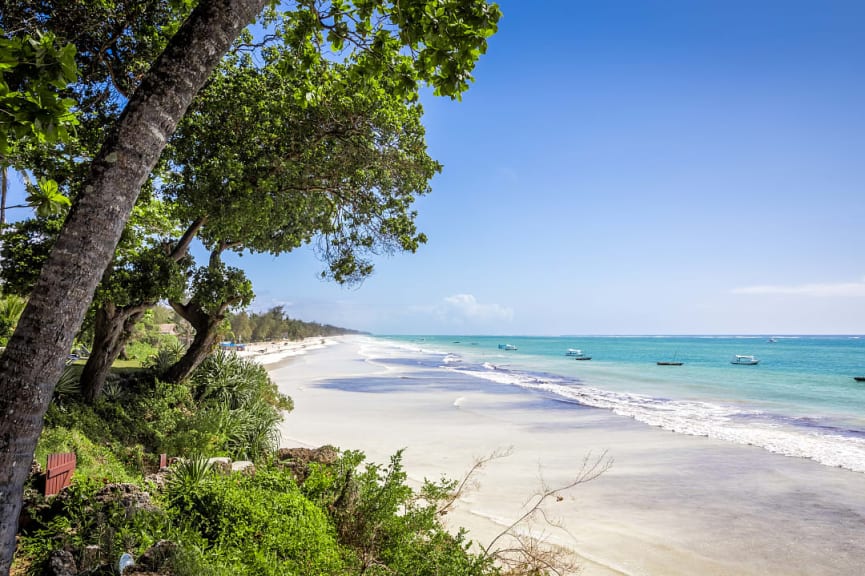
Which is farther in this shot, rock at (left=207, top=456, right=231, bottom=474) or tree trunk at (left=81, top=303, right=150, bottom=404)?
tree trunk at (left=81, top=303, right=150, bottom=404)

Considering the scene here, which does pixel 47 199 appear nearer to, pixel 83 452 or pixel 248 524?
pixel 248 524

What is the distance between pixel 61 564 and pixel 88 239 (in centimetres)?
261

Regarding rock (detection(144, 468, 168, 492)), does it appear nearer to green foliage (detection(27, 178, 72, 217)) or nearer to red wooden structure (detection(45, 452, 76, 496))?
red wooden structure (detection(45, 452, 76, 496))

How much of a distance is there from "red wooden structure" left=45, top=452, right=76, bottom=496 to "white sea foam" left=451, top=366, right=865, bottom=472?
15678mm

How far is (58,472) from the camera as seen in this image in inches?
183

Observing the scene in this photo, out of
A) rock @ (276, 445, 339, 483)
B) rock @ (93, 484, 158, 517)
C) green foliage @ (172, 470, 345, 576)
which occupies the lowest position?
rock @ (276, 445, 339, 483)

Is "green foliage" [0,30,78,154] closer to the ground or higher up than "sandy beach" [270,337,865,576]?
higher up

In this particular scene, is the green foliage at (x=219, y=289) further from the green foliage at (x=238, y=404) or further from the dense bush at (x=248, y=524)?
the dense bush at (x=248, y=524)

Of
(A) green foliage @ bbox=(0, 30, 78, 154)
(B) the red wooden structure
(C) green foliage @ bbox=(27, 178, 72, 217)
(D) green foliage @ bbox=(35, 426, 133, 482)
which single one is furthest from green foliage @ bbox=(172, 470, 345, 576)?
(A) green foliage @ bbox=(0, 30, 78, 154)

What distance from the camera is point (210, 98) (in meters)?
9.14

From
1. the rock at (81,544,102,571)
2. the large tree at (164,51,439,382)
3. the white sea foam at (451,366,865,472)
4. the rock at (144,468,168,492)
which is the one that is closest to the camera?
the rock at (81,544,102,571)

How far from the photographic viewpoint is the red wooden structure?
14.8 feet

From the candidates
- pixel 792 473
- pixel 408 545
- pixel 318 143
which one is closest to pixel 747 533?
pixel 792 473

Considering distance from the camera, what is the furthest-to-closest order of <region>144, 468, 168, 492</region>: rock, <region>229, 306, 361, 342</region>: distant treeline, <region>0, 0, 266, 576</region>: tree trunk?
<region>229, 306, 361, 342</region>: distant treeline
<region>144, 468, 168, 492</region>: rock
<region>0, 0, 266, 576</region>: tree trunk
